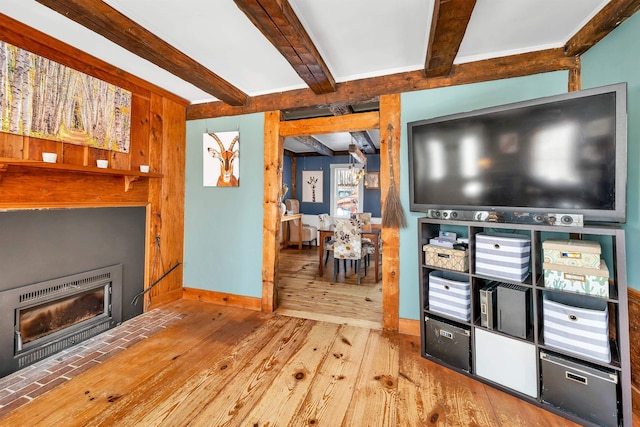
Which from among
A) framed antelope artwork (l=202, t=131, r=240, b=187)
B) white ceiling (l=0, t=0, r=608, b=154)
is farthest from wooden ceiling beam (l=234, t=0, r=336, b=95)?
framed antelope artwork (l=202, t=131, r=240, b=187)

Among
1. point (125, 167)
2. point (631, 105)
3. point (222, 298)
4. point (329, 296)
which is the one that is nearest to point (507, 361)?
point (631, 105)

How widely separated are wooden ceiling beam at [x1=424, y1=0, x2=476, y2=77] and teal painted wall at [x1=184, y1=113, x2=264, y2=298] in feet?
5.89

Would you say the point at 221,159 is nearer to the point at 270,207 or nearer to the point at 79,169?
the point at 270,207

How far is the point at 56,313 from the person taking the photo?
A: 2.19 m

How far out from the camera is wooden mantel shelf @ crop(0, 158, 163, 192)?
1.74 meters

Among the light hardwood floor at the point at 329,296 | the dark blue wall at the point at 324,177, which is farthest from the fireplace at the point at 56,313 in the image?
the dark blue wall at the point at 324,177

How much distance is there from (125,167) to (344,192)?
16.6 feet

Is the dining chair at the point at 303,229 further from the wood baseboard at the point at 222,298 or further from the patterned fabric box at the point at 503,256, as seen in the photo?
the patterned fabric box at the point at 503,256

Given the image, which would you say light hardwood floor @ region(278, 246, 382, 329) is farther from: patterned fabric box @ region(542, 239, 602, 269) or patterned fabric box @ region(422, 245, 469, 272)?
patterned fabric box @ region(542, 239, 602, 269)

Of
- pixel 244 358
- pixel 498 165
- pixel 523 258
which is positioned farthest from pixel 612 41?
pixel 244 358

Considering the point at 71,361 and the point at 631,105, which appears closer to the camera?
the point at 631,105

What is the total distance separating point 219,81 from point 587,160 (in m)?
2.88

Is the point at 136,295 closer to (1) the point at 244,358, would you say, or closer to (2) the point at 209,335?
(2) the point at 209,335

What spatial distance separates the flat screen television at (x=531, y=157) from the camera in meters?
1.44
